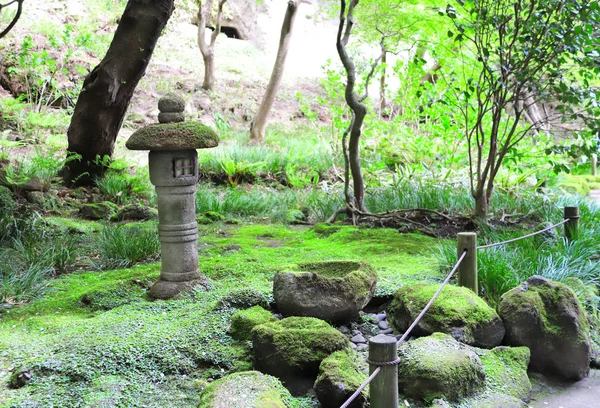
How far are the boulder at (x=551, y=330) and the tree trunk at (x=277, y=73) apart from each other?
9.09 m

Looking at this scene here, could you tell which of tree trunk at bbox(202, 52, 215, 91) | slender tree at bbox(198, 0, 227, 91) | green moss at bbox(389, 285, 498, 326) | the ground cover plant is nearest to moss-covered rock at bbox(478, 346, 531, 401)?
green moss at bbox(389, 285, 498, 326)

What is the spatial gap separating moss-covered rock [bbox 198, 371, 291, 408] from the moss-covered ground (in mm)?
212

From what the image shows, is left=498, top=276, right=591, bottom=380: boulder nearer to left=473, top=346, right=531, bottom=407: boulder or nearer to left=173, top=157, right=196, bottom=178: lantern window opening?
left=473, top=346, right=531, bottom=407: boulder

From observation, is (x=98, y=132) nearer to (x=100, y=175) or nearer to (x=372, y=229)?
(x=100, y=175)

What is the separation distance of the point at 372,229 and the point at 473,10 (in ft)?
8.09

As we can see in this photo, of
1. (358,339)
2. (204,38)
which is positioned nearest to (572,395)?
(358,339)

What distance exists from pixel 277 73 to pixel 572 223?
28.6 ft

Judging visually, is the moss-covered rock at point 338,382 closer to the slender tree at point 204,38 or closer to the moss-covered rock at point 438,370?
the moss-covered rock at point 438,370

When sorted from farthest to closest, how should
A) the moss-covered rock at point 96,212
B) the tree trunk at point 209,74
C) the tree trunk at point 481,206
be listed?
1. the tree trunk at point 209,74
2. the moss-covered rock at point 96,212
3. the tree trunk at point 481,206

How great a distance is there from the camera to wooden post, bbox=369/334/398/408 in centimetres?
221

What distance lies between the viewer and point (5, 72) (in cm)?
1223

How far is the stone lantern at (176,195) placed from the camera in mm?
4160

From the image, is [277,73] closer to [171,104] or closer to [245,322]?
[171,104]

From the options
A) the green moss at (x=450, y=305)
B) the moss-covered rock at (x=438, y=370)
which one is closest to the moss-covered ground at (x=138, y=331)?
the green moss at (x=450, y=305)
